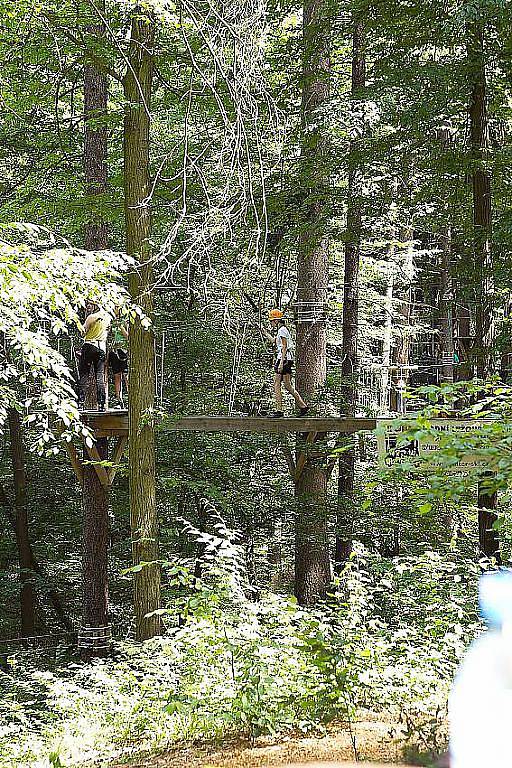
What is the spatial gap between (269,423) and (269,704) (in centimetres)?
490

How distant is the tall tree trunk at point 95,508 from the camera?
1005 centimetres

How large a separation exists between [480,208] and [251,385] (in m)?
5.55

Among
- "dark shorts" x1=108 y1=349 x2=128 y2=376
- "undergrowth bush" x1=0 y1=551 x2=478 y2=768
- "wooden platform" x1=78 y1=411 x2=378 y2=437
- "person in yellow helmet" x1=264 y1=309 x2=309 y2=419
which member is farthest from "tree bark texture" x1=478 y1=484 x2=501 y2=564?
"dark shorts" x1=108 y1=349 x2=128 y2=376

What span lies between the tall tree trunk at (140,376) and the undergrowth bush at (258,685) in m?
1.82

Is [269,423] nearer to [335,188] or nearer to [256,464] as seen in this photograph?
[335,188]

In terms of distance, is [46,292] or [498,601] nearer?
[498,601]

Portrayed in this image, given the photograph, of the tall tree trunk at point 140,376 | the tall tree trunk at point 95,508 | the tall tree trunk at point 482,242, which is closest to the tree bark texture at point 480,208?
the tall tree trunk at point 482,242

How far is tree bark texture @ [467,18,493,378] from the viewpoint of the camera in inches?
257

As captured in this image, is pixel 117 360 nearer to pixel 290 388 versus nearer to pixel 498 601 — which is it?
pixel 290 388

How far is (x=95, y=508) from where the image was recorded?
10375 mm

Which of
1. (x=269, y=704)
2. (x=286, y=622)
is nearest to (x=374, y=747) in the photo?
(x=269, y=704)

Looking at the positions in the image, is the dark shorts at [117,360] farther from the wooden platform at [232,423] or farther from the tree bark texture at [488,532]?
the tree bark texture at [488,532]

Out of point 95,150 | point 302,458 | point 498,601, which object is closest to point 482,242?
point 302,458

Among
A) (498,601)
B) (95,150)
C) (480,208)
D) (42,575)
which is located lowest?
(42,575)
